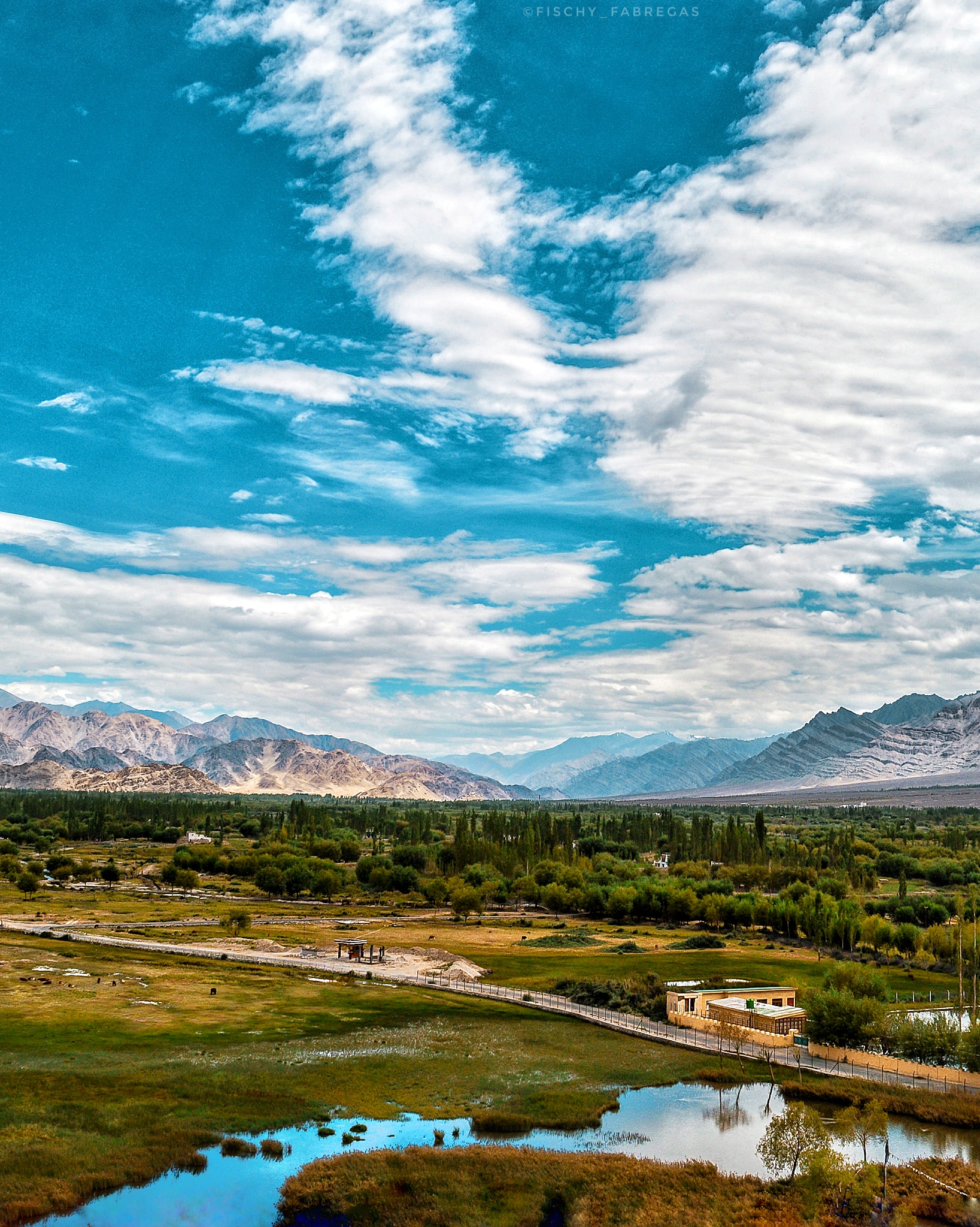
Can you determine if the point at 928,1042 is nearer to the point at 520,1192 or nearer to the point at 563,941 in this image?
the point at 520,1192

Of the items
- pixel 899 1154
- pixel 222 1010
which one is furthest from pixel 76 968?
pixel 899 1154

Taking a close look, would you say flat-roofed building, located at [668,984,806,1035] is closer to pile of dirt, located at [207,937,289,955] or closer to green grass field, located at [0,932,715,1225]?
green grass field, located at [0,932,715,1225]

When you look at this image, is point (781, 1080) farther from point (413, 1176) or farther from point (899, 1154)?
point (413, 1176)

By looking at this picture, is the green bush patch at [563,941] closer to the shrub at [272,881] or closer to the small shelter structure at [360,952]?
the small shelter structure at [360,952]

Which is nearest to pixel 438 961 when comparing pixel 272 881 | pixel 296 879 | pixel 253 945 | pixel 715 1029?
pixel 253 945

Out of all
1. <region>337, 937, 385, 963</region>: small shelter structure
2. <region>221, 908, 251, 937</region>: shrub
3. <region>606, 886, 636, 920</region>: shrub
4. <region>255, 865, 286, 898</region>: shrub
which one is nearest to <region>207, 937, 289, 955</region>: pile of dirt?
<region>221, 908, 251, 937</region>: shrub

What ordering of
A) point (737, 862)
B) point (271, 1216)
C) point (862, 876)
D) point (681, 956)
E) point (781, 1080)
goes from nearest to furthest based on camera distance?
point (271, 1216) → point (781, 1080) → point (681, 956) → point (862, 876) → point (737, 862)
